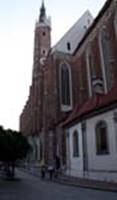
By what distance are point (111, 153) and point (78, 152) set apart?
16.4 ft

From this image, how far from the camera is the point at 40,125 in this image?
139ft

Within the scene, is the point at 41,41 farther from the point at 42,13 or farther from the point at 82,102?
the point at 82,102

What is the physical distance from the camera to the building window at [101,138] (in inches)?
669

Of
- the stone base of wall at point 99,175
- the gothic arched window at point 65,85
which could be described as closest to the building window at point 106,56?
the gothic arched window at point 65,85

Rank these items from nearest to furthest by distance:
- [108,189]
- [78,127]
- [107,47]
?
[108,189] < [78,127] < [107,47]

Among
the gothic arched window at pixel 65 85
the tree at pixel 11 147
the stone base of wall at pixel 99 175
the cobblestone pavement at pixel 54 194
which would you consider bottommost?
the cobblestone pavement at pixel 54 194

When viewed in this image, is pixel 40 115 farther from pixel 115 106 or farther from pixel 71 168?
pixel 115 106

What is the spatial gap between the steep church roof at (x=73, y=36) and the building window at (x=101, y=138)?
21.3 meters

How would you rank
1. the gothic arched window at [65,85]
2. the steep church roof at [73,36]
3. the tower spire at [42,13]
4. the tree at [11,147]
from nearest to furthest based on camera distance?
the tree at [11,147] < the gothic arched window at [65,85] < the steep church roof at [73,36] < the tower spire at [42,13]

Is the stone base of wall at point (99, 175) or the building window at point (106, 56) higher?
the building window at point (106, 56)

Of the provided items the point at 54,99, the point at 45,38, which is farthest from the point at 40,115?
the point at 45,38

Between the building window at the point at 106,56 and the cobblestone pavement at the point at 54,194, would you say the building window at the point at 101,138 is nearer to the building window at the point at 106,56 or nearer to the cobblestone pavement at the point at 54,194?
the cobblestone pavement at the point at 54,194

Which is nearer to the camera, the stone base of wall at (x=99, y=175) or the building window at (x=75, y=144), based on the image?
the stone base of wall at (x=99, y=175)

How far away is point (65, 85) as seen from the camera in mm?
35062
